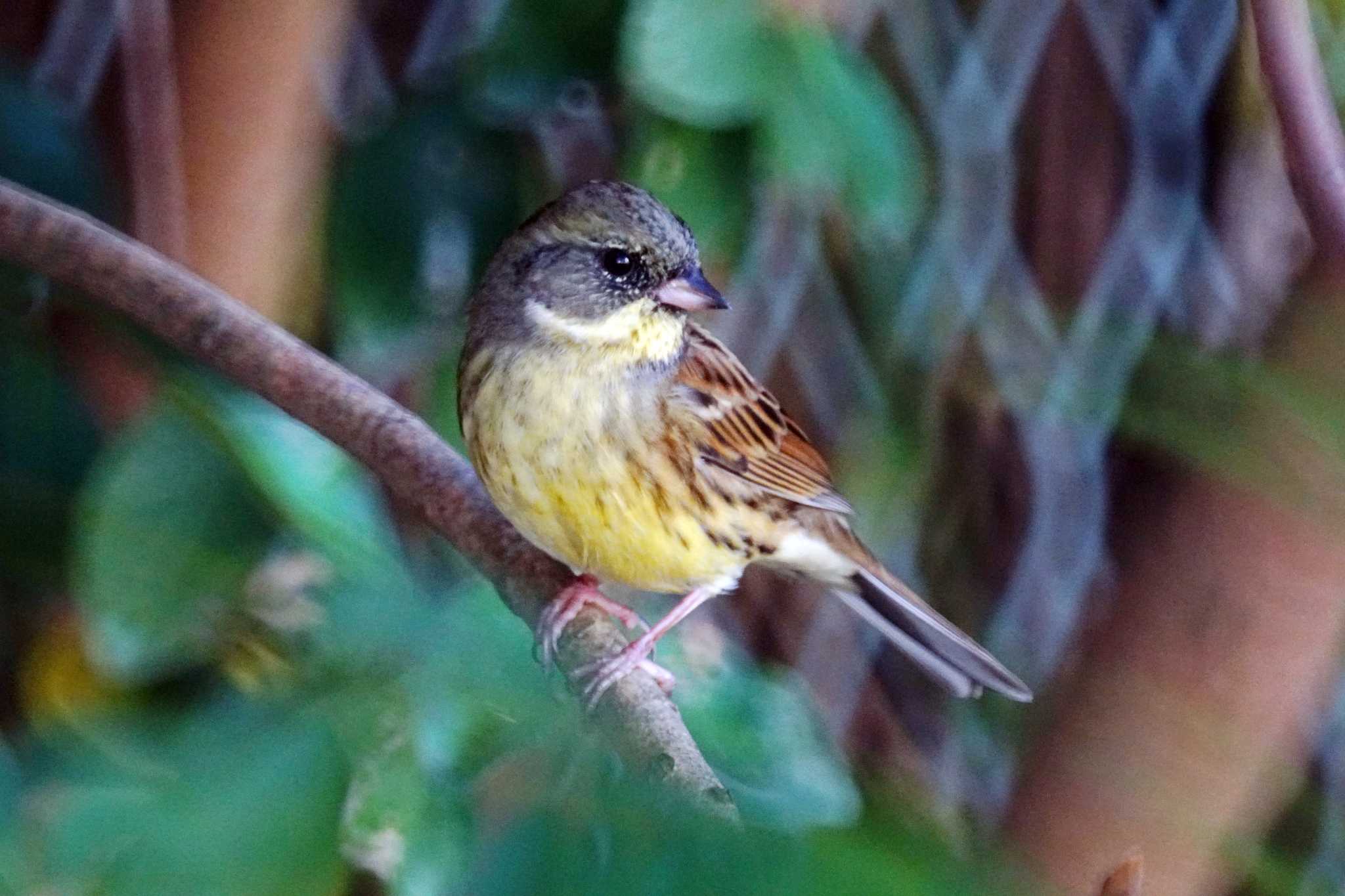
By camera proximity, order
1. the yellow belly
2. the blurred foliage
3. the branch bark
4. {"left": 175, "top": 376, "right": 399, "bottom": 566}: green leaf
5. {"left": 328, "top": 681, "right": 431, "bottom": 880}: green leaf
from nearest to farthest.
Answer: the blurred foliage < {"left": 328, "top": 681, "right": 431, "bottom": 880}: green leaf < {"left": 175, "top": 376, "right": 399, "bottom": 566}: green leaf < the yellow belly < the branch bark

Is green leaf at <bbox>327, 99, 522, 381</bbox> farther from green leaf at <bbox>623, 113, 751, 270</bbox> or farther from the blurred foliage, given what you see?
green leaf at <bbox>623, 113, 751, 270</bbox>

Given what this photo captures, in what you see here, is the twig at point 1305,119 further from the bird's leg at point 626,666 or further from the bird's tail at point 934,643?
the bird's tail at point 934,643

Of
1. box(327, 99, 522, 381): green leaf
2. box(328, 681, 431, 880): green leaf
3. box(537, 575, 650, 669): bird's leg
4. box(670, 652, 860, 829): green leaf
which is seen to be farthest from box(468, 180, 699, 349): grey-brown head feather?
box(328, 681, 431, 880): green leaf

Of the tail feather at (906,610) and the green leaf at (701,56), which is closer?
the green leaf at (701,56)

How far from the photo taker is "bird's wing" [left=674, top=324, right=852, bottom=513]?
1.30 m

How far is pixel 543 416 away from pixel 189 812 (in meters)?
0.72

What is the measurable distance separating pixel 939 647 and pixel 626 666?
2.01ft

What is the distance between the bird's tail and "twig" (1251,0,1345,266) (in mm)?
678

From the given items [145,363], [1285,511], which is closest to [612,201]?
[145,363]

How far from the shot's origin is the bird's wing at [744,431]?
1.30 metres

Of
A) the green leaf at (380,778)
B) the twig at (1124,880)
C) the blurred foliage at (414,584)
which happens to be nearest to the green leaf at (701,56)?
the blurred foliage at (414,584)

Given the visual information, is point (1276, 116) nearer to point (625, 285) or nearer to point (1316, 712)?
point (625, 285)

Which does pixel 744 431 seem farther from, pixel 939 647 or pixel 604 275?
pixel 939 647

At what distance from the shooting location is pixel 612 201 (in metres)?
1.18
